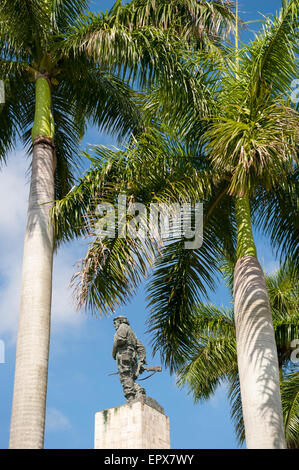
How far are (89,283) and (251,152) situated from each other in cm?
320

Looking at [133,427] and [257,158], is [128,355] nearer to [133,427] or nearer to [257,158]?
[133,427]

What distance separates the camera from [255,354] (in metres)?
10.5

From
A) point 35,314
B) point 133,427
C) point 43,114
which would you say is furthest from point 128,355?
point 43,114

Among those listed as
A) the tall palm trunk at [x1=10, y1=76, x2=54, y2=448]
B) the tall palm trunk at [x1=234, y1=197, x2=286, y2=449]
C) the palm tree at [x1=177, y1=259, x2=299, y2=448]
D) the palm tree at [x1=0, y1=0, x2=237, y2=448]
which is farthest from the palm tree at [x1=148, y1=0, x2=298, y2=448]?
the palm tree at [x1=177, y1=259, x2=299, y2=448]

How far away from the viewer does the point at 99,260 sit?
1156 cm

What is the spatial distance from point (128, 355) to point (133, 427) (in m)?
1.22

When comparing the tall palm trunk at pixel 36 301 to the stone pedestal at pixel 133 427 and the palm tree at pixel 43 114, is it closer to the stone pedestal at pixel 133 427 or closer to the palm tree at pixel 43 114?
the palm tree at pixel 43 114

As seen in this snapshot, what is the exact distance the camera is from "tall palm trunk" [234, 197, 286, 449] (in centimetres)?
993

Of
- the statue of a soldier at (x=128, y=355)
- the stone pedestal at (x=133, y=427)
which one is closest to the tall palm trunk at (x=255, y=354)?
the stone pedestal at (x=133, y=427)

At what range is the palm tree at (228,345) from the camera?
18.5 m

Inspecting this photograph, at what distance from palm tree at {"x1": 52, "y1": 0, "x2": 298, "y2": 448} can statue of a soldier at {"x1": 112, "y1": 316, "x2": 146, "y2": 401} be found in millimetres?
505

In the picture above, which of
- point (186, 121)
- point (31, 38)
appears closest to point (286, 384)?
point (186, 121)

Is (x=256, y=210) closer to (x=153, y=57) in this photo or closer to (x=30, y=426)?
(x=153, y=57)
